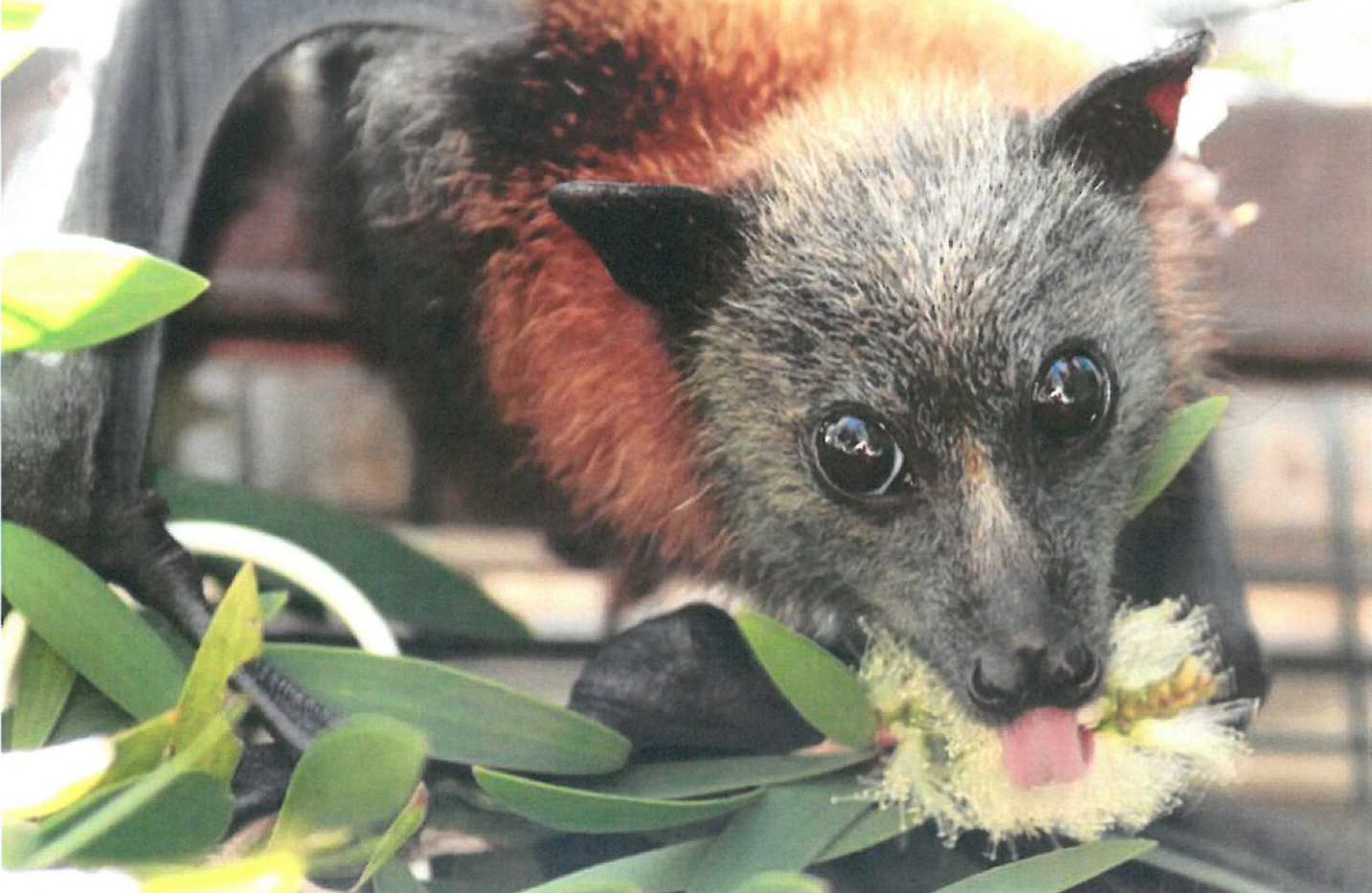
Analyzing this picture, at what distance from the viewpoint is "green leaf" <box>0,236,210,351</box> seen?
61 centimetres

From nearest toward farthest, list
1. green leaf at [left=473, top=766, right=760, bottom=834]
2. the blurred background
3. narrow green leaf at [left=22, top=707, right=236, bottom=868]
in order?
narrow green leaf at [left=22, top=707, right=236, bottom=868] → green leaf at [left=473, top=766, right=760, bottom=834] → the blurred background

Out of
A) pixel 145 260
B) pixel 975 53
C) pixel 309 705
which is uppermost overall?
pixel 975 53

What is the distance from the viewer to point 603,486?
2.67ft

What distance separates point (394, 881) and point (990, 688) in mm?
294

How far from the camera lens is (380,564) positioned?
82cm

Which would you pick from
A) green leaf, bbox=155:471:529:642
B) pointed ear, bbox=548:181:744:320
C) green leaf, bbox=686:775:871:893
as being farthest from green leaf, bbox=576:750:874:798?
pointed ear, bbox=548:181:744:320

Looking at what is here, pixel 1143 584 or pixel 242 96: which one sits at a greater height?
pixel 242 96

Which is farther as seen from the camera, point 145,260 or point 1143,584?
point 1143,584

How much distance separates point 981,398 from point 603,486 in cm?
24

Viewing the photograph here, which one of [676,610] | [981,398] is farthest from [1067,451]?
[676,610]

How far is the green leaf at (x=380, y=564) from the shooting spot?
0.81 metres

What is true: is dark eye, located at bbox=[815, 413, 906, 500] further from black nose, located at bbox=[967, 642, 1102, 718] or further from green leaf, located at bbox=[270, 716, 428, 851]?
green leaf, located at bbox=[270, 716, 428, 851]

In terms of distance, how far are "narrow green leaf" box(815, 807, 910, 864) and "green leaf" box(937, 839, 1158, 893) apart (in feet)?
0.12

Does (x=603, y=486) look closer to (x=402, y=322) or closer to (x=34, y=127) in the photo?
(x=402, y=322)
